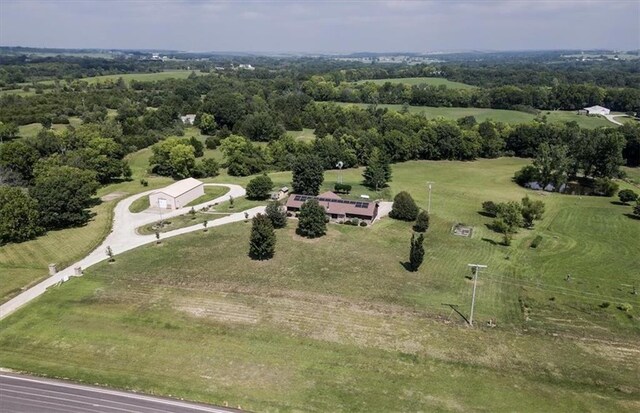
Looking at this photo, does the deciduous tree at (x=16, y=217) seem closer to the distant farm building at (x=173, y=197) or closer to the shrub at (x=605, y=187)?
the distant farm building at (x=173, y=197)

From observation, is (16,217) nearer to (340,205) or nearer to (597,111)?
(340,205)

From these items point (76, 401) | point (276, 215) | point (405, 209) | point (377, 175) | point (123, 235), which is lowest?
point (123, 235)

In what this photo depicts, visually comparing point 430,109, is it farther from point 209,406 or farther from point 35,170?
point 209,406

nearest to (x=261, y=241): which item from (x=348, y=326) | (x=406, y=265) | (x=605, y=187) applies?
(x=348, y=326)

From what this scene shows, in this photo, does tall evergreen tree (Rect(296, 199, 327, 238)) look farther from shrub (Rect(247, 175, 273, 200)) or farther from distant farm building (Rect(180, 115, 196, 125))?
distant farm building (Rect(180, 115, 196, 125))

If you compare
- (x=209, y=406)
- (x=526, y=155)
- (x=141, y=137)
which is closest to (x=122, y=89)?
(x=141, y=137)

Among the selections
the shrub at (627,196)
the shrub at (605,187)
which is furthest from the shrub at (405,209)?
the shrub at (605,187)
